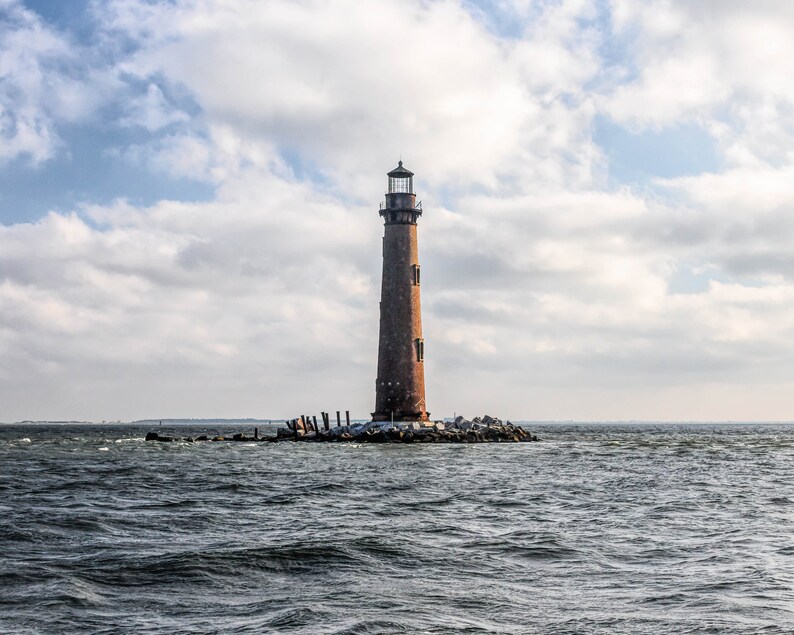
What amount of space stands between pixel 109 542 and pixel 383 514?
21.4ft

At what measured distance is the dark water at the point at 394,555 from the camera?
11.6 metres

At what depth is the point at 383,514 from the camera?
22.0 meters

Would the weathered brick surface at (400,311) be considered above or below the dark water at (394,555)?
above

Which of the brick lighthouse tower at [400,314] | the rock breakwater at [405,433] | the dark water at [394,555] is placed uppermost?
the brick lighthouse tower at [400,314]

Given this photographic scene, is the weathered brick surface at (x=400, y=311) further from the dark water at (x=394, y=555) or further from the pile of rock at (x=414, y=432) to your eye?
the dark water at (x=394, y=555)

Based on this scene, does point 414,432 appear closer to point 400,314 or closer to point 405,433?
point 405,433

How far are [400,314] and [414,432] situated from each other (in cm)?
665

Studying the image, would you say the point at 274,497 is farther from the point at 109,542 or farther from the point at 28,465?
the point at 28,465

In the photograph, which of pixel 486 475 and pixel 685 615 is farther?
pixel 486 475

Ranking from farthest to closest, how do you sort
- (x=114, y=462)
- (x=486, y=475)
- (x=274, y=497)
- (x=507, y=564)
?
(x=114, y=462) → (x=486, y=475) → (x=274, y=497) → (x=507, y=564)

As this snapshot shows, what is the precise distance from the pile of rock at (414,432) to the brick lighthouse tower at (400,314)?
4.12 feet

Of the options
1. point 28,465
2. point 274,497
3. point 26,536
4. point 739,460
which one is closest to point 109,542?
point 26,536

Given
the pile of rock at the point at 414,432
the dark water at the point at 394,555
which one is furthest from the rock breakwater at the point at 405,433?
the dark water at the point at 394,555

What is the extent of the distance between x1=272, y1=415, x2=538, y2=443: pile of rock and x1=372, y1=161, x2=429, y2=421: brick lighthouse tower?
1254mm
